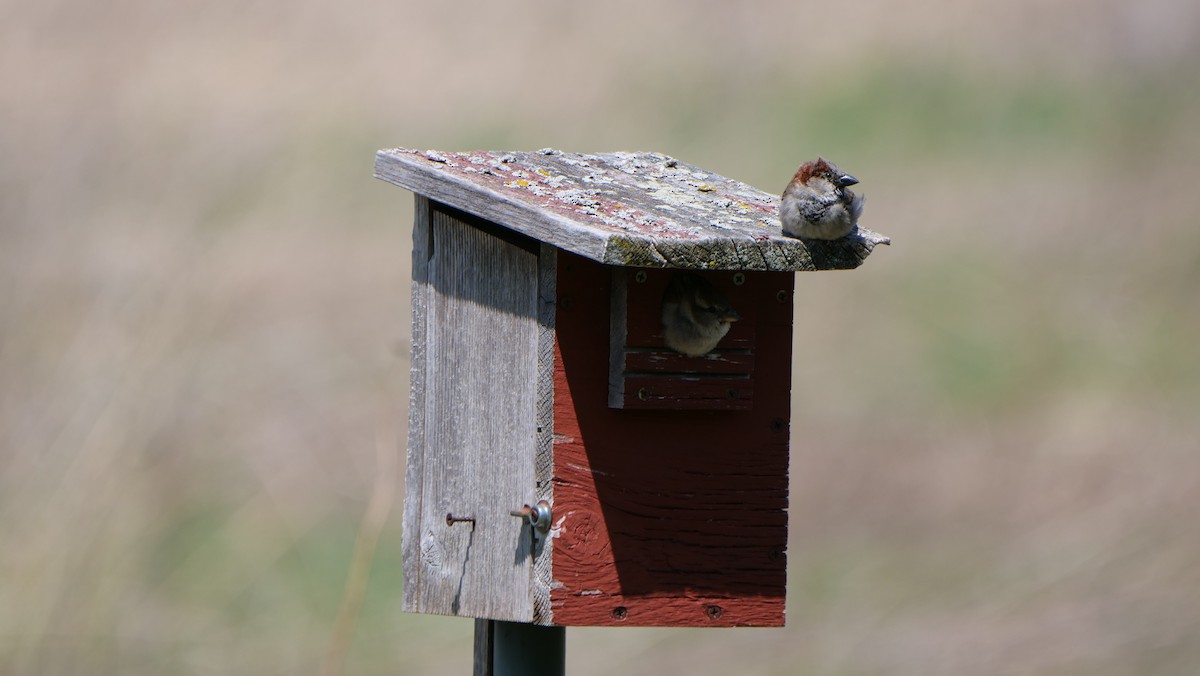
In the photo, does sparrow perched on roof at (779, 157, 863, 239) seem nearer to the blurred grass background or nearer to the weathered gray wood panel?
the weathered gray wood panel

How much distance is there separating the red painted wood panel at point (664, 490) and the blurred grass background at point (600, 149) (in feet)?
9.86

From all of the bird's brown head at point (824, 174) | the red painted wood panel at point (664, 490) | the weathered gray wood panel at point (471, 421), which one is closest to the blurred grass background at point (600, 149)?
the weathered gray wood panel at point (471, 421)

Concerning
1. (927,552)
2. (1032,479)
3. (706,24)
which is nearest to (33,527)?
(927,552)

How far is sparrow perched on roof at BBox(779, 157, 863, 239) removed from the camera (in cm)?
368

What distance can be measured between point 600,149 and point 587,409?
22.9ft

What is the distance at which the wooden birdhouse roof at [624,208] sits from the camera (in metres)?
3.53

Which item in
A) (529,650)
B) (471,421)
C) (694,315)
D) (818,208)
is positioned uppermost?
(818,208)

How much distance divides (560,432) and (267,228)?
6702mm

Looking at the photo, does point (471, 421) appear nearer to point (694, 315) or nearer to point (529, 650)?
point (529, 650)

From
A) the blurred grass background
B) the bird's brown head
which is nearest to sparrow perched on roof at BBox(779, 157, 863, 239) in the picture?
the bird's brown head

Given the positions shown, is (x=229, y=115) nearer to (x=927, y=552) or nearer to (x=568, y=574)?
→ (x=927, y=552)

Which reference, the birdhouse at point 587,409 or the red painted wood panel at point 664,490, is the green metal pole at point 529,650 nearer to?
the birdhouse at point 587,409

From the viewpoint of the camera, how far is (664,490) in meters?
3.98

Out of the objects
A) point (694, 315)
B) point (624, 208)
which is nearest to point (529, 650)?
point (694, 315)
